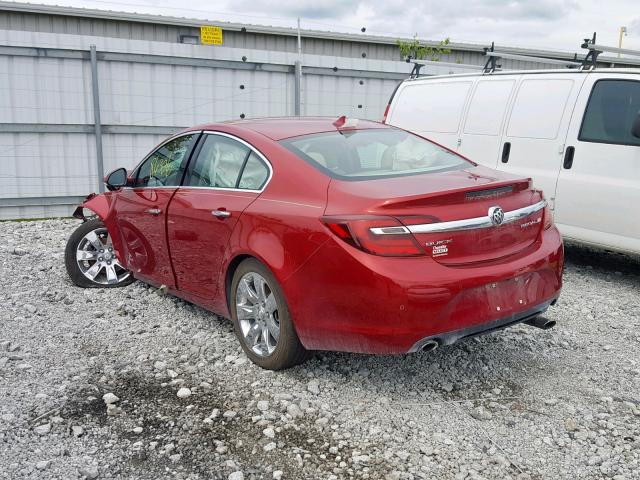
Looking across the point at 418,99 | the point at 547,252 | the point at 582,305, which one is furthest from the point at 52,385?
the point at 418,99

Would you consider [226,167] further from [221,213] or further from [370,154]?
[370,154]

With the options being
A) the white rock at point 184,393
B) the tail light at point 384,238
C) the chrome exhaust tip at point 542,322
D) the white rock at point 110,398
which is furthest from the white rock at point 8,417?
the chrome exhaust tip at point 542,322

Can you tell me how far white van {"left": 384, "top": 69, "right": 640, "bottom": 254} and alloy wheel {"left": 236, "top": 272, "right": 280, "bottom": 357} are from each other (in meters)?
3.60

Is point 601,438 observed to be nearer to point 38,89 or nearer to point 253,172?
point 253,172

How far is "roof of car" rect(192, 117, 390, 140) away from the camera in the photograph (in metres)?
4.17

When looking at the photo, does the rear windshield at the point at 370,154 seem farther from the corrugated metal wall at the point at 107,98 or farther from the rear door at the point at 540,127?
the corrugated metal wall at the point at 107,98

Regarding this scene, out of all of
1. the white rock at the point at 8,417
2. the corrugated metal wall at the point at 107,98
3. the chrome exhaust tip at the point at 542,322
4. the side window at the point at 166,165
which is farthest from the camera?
the corrugated metal wall at the point at 107,98

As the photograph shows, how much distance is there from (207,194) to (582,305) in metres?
3.30

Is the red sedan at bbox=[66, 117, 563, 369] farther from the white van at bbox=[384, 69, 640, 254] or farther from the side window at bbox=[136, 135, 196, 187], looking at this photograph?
the white van at bbox=[384, 69, 640, 254]

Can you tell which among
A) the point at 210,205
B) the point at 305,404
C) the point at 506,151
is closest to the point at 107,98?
the point at 506,151

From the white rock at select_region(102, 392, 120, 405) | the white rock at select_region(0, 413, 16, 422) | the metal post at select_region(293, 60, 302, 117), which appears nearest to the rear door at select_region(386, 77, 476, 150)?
the metal post at select_region(293, 60, 302, 117)

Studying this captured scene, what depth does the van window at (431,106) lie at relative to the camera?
7320 millimetres

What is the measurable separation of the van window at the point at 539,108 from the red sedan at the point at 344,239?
2.42 meters

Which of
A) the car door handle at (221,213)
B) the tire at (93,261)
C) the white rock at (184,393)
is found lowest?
the white rock at (184,393)
